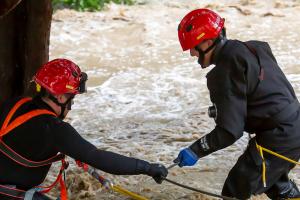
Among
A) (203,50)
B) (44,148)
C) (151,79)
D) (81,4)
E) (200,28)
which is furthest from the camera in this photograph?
(81,4)

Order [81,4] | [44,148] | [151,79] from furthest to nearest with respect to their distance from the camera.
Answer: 1. [81,4]
2. [151,79]
3. [44,148]

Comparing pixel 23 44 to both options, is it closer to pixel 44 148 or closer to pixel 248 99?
pixel 44 148

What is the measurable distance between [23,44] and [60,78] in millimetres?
2445

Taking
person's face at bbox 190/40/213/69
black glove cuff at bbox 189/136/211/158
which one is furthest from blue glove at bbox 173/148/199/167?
person's face at bbox 190/40/213/69

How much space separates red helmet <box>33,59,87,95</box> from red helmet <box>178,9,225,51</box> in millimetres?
774

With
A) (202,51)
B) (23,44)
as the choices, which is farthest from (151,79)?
(202,51)

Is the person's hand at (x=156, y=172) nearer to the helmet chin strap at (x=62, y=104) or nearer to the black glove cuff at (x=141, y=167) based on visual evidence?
the black glove cuff at (x=141, y=167)

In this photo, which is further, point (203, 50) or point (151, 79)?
point (151, 79)

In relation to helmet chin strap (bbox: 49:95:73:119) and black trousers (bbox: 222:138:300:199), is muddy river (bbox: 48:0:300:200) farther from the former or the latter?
helmet chin strap (bbox: 49:95:73:119)

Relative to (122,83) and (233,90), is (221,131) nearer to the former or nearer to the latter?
(233,90)

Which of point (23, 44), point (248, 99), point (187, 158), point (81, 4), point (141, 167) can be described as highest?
point (248, 99)

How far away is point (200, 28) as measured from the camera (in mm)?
4055

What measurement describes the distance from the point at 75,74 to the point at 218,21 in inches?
41.0

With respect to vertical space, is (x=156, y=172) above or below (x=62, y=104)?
below
